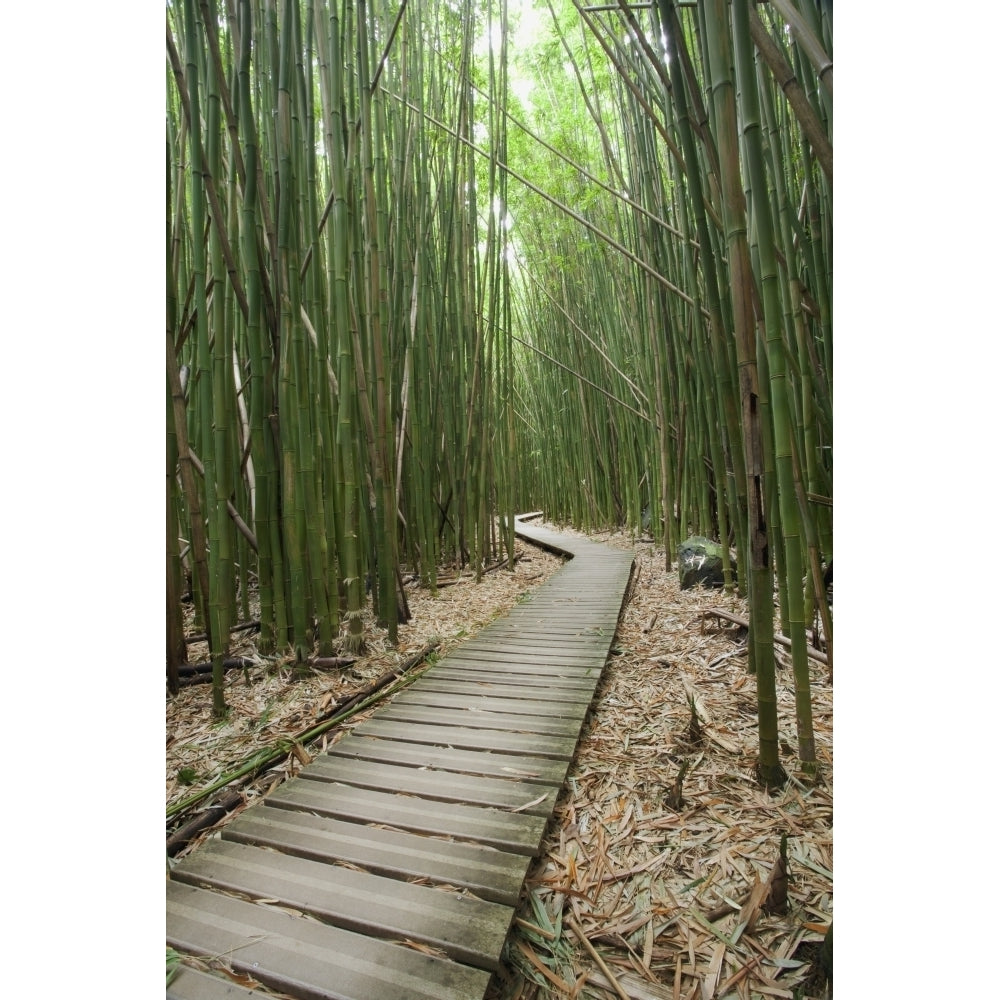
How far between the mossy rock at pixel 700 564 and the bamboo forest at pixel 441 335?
0.52 feet

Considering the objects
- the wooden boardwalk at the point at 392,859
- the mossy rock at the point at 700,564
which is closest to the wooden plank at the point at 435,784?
the wooden boardwalk at the point at 392,859

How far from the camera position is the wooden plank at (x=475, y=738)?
1025mm

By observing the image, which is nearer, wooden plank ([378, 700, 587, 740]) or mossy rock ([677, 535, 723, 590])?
wooden plank ([378, 700, 587, 740])

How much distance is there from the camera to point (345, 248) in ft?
→ 4.83

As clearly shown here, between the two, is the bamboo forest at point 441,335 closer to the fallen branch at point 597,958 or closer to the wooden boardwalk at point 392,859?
the fallen branch at point 597,958

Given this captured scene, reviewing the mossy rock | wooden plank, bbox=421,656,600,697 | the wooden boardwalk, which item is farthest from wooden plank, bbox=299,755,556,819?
the mossy rock

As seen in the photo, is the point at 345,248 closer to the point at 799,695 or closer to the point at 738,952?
the point at 799,695

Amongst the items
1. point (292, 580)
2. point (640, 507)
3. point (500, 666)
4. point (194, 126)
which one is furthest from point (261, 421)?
point (640, 507)

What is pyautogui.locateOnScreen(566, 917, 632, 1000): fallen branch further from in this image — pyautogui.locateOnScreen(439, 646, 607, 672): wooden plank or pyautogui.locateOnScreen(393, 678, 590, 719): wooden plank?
pyautogui.locateOnScreen(439, 646, 607, 672): wooden plank

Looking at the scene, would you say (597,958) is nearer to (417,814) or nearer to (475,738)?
(417,814)

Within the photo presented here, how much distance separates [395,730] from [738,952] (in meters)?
0.72

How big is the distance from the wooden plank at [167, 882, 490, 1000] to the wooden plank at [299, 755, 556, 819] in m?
0.28

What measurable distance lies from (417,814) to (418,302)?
2017 millimetres

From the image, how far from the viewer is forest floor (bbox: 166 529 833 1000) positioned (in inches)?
23.1
